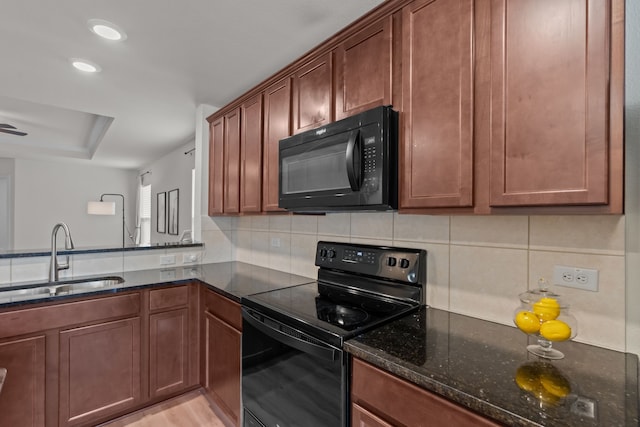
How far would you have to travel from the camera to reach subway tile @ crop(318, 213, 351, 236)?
2.03m

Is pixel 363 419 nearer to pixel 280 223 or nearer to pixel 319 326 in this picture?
pixel 319 326

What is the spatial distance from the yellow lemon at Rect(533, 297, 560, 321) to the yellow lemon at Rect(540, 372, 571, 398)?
0.17 metres

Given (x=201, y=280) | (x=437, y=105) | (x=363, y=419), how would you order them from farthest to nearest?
(x=201, y=280), (x=437, y=105), (x=363, y=419)

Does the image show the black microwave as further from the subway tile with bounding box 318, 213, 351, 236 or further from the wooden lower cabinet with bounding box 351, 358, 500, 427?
the wooden lower cabinet with bounding box 351, 358, 500, 427

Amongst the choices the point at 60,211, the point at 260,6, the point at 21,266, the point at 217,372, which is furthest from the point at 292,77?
the point at 60,211

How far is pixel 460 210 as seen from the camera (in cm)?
117

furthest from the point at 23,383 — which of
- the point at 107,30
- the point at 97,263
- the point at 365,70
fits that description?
the point at 365,70

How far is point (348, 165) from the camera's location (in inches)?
54.2

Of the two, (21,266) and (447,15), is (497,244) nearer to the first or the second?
(447,15)

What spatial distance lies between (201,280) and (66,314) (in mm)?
748

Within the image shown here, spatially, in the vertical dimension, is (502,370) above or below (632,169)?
below

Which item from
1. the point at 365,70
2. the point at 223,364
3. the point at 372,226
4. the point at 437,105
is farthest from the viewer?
the point at 223,364

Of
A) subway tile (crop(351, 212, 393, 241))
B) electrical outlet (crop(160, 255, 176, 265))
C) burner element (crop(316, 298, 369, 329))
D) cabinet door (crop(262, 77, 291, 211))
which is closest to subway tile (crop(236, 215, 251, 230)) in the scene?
electrical outlet (crop(160, 255, 176, 265))

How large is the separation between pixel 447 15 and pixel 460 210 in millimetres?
731
